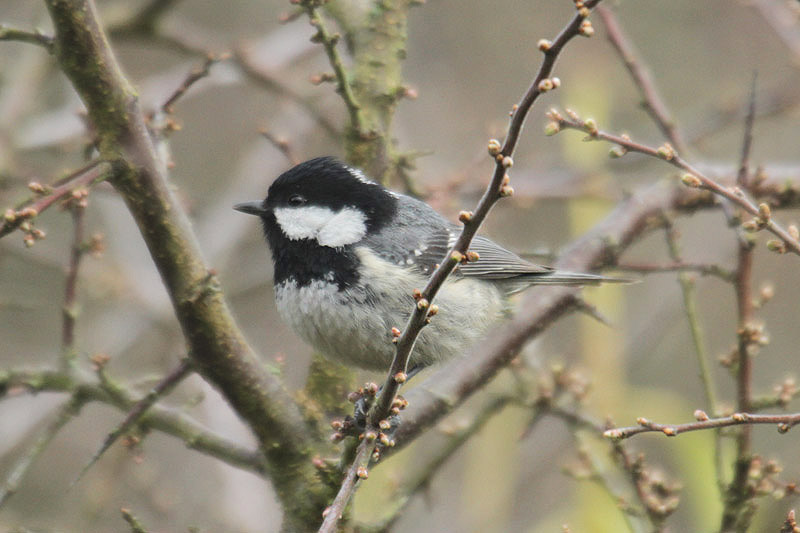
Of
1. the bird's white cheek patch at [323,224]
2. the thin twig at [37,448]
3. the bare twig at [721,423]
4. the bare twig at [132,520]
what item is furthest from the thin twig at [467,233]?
the bird's white cheek patch at [323,224]

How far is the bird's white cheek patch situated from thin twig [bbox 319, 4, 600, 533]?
1432mm

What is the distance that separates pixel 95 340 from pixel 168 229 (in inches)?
121

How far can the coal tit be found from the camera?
3.12 m

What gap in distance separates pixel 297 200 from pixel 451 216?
3.18 ft

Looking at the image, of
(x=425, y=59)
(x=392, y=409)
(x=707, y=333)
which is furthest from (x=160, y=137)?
(x=707, y=333)

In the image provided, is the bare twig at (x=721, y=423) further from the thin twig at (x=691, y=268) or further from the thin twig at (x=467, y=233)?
the thin twig at (x=691, y=268)

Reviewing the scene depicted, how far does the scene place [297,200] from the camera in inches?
137

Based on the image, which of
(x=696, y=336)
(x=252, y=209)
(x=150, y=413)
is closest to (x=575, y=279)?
(x=696, y=336)

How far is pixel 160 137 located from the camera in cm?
267

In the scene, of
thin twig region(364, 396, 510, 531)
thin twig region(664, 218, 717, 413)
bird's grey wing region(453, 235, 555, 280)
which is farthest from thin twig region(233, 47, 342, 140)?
thin twig region(664, 218, 717, 413)

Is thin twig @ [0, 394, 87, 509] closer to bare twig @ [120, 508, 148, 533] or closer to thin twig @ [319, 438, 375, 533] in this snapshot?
bare twig @ [120, 508, 148, 533]

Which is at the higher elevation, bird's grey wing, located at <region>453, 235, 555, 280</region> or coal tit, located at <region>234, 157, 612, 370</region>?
bird's grey wing, located at <region>453, 235, 555, 280</region>

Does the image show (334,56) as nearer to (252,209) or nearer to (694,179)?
(252,209)

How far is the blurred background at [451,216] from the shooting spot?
409cm
